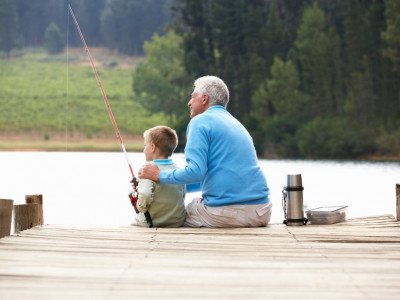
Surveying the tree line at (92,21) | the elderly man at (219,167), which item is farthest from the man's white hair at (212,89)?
the tree line at (92,21)

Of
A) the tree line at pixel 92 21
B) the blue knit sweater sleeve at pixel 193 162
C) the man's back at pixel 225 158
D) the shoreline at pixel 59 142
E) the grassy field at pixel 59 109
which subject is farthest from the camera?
the tree line at pixel 92 21

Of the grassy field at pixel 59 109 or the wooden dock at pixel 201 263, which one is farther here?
the grassy field at pixel 59 109

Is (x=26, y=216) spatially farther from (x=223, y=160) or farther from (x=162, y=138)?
(x=223, y=160)

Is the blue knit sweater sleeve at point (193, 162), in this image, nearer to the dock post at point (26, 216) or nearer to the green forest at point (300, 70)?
the dock post at point (26, 216)

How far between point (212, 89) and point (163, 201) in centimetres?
86

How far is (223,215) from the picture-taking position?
16.0 ft

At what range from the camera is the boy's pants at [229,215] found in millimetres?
4875

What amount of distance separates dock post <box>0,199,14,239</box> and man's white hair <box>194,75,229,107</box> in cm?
160

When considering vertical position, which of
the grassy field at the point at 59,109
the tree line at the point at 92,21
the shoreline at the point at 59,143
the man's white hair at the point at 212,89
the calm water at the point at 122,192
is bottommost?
the calm water at the point at 122,192

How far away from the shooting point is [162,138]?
16.0 ft

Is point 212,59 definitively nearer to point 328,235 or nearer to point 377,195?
point 377,195

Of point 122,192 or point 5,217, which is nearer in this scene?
point 5,217

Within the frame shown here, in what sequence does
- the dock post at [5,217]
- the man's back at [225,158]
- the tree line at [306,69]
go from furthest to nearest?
the tree line at [306,69] < the dock post at [5,217] < the man's back at [225,158]

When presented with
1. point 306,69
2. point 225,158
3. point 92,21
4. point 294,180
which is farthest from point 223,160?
point 92,21
